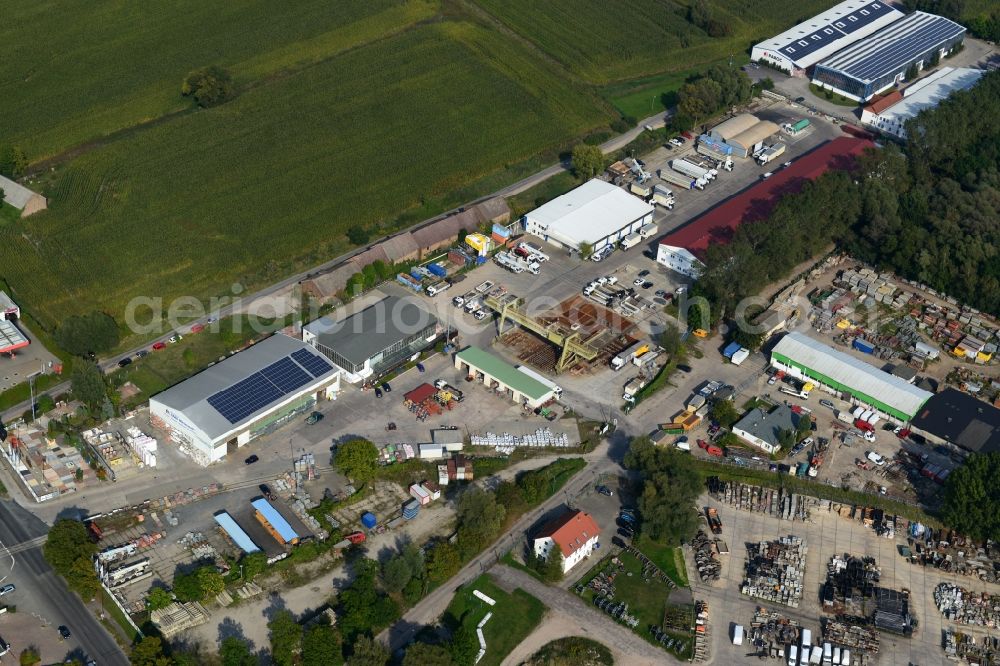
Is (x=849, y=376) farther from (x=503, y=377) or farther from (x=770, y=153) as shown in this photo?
(x=770, y=153)

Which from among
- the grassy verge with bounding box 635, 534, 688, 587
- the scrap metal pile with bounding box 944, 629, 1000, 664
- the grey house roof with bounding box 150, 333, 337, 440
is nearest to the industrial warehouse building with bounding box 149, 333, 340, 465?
the grey house roof with bounding box 150, 333, 337, 440

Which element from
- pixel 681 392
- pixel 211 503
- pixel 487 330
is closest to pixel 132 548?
pixel 211 503

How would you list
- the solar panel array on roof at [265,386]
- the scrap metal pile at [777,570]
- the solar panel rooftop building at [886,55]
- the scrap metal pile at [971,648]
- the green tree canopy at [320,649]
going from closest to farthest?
the green tree canopy at [320,649] → the scrap metal pile at [971,648] → the scrap metal pile at [777,570] → the solar panel array on roof at [265,386] → the solar panel rooftop building at [886,55]

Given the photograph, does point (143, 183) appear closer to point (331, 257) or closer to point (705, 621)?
point (331, 257)

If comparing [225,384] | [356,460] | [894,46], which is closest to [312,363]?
[225,384]

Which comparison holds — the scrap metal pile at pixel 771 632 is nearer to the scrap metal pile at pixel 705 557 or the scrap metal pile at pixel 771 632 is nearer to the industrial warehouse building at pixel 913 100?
the scrap metal pile at pixel 705 557

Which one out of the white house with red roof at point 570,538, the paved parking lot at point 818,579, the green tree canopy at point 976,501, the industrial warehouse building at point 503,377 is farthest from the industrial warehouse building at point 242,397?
the green tree canopy at point 976,501
